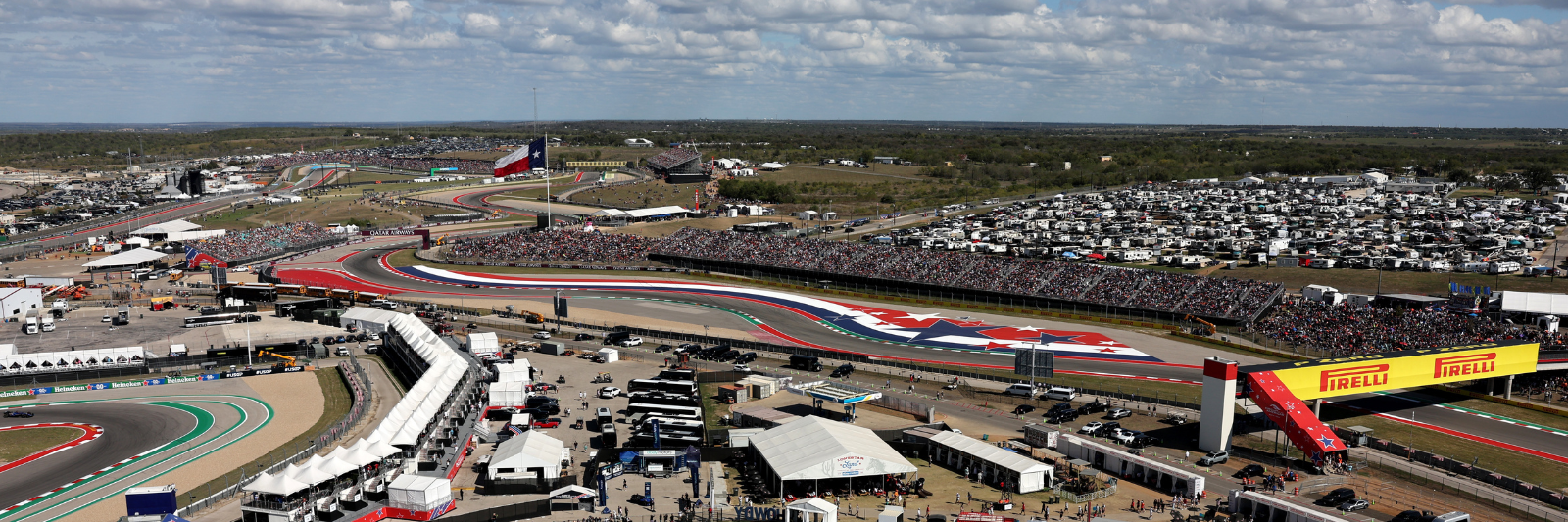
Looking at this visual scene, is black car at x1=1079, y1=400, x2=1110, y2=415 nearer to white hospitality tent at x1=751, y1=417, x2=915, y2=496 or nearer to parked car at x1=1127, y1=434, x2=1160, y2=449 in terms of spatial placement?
parked car at x1=1127, y1=434, x2=1160, y2=449

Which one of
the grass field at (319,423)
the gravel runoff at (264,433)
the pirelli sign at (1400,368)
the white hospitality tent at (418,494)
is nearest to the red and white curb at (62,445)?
the gravel runoff at (264,433)

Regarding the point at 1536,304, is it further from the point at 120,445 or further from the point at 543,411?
the point at 120,445

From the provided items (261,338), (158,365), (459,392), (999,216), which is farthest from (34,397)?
(999,216)

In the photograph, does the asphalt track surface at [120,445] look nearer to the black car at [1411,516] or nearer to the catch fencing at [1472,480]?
the black car at [1411,516]

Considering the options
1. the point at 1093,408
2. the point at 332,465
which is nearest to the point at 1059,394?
the point at 1093,408

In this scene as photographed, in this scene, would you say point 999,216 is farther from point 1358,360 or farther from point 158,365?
point 158,365
